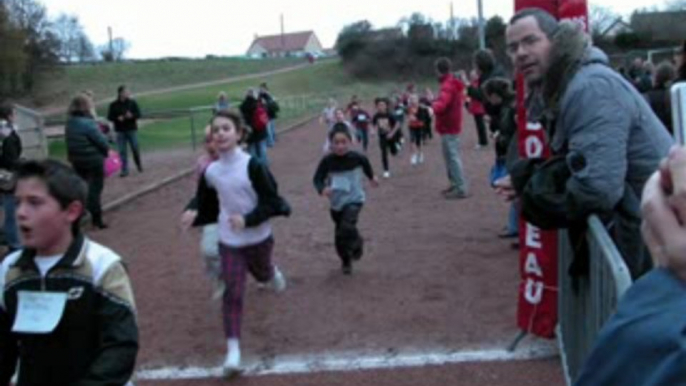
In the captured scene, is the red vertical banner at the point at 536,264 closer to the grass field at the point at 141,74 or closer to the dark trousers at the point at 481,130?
the dark trousers at the point at 481,130

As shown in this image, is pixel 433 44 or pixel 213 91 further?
pixel 433 44

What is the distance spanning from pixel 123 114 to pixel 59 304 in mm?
14706

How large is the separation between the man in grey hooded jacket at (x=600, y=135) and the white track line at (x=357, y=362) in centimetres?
211

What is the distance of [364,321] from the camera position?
265 inches

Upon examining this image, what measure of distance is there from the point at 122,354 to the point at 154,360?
3.22 metres

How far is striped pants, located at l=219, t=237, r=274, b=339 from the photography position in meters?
5.88

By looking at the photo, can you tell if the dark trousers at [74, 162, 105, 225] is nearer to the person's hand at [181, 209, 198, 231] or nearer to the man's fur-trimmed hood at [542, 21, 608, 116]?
the person's hand at [181, 209, 198, 231]

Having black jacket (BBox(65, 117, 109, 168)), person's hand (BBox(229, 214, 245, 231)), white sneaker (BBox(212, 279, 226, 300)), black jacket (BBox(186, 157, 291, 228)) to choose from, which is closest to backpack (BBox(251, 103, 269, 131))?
black jacket (BBox(65, 117, 109, 168))

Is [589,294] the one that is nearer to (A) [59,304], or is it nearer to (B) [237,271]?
(A) [59,304]

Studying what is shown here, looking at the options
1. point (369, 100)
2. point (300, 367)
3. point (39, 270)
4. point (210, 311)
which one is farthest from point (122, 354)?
point (369, 100)

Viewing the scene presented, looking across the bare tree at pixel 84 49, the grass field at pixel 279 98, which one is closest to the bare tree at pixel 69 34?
the bare tree at pixel 84 49

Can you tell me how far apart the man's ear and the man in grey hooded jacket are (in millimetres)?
1926

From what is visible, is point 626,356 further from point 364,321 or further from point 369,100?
point 369,100

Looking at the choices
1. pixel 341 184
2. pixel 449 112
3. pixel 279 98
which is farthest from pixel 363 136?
pixel 279 98
